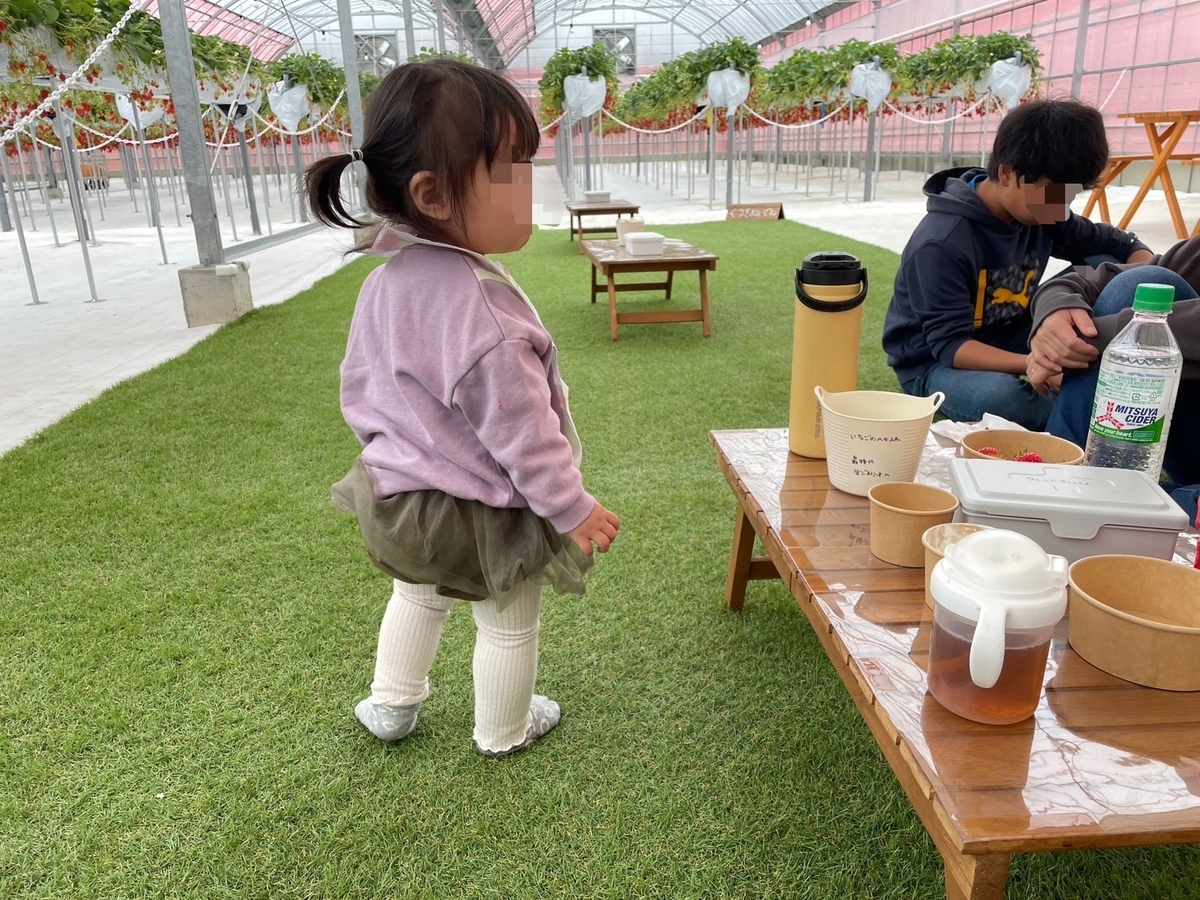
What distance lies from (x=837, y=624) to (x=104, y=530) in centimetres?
217

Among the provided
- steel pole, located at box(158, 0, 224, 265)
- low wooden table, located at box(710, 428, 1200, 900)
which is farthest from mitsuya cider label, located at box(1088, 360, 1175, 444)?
steel pole, located at box(158, 0, 224, 265)

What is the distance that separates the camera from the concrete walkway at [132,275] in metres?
4.18

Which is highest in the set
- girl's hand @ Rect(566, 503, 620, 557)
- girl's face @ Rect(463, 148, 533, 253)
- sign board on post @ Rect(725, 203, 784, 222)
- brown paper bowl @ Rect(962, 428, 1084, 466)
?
girl's face @ Rect(463, 148, 533, 253)

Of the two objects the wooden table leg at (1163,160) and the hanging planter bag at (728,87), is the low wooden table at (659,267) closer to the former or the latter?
the wooden table leg at (1163,160)

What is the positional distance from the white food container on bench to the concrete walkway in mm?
943

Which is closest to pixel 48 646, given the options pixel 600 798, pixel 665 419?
pixel 600 798

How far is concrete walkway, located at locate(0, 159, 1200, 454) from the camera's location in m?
4.18

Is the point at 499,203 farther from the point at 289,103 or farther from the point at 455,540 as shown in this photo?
the point at 289,103

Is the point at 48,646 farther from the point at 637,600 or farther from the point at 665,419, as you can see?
the point at 665,419

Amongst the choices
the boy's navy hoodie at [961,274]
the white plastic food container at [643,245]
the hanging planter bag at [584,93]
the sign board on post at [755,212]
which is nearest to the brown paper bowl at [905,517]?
the boy's navy hoodie at [961,274]

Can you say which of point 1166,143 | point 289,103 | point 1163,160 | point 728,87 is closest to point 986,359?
point 1163,160

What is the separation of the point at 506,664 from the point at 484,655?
1.7 inches

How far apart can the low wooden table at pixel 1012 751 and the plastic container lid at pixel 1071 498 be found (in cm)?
14

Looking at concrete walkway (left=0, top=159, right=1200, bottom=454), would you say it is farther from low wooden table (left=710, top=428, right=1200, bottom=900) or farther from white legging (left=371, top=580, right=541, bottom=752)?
low wooden table (left=710, top=428, right=1200, bottom=900)
